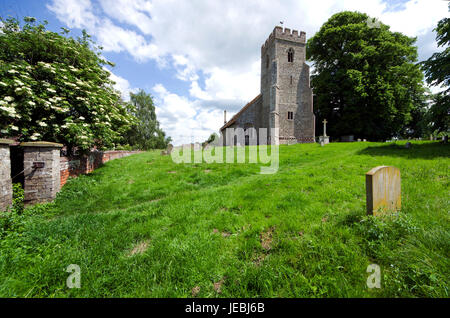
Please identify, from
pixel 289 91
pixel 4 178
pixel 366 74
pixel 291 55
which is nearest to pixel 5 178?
pixel 4 178

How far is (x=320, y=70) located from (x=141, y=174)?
3041 centimetres

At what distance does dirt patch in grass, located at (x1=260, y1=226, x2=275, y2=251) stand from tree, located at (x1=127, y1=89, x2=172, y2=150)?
1196 inches

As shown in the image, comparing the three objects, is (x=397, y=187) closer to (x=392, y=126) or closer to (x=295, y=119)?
(x=295, y=119)

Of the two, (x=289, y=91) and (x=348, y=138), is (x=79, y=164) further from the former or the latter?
(x=348, y=138)

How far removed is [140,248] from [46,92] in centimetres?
637

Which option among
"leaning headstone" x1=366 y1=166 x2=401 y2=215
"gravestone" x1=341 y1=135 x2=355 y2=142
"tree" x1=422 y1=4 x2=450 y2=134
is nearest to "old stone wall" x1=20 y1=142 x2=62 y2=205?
"leaning headstone" x1=366 y1=166 x2=401 y2=215

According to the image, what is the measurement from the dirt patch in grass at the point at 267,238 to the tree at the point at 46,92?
6.44m

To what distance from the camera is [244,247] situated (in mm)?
2551

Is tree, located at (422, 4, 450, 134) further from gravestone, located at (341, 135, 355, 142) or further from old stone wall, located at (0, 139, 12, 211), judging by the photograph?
old stone wall, located at (0, 139, 12, 211)

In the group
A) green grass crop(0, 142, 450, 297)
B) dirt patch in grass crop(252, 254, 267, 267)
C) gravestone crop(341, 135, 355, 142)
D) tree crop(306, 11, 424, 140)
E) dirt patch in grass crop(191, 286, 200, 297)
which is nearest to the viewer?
green grass crop(0, 142, 450, 297)

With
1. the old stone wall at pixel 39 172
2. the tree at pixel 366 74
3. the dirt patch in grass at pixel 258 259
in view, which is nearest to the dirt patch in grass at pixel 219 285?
the dirt patch in grass at pixel 258 259

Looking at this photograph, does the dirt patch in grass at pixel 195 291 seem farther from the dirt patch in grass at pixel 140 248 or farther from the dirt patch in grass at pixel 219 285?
the dirt patch in grass at pixel 140 248

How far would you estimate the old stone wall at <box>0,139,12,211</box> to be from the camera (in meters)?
3.81
